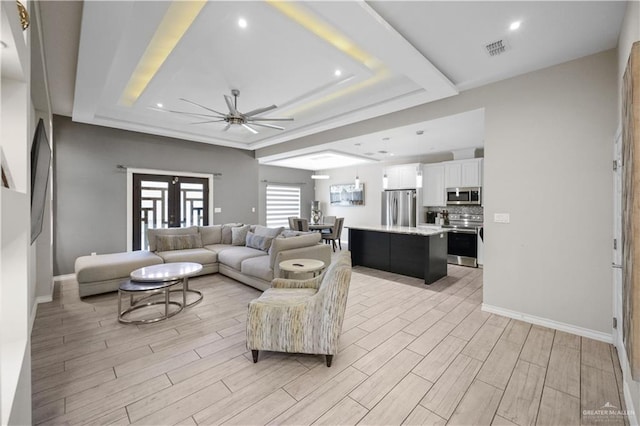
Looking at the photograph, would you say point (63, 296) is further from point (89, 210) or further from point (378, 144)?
point (378, 144)

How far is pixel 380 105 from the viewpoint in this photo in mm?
4043

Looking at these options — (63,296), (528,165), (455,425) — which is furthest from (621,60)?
(63,296)

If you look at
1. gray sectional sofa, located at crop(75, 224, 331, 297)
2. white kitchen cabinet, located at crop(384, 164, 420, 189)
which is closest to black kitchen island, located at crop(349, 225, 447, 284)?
gray sectional sofa, located at crop(75, 224, 331, 297)

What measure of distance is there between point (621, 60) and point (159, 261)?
604 centimetres

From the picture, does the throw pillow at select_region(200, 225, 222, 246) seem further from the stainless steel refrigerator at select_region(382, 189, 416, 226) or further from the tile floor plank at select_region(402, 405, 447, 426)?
the tile floor plank at select_region(402, 405, 447, 426)

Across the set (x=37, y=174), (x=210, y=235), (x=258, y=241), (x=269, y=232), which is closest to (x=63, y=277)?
(x=210, y=235)

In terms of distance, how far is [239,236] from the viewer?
5.59 metres

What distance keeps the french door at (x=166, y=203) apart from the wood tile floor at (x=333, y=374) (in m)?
2.77

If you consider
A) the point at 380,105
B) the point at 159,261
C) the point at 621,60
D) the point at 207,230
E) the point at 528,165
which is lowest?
the point at 159,261

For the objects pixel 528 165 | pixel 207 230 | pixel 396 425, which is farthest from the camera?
pixel 207 230

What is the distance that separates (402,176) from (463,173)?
1.55m

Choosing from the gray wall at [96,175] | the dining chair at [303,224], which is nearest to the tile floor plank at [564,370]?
the dining chair at [303,224]

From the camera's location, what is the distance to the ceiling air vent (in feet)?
8.51

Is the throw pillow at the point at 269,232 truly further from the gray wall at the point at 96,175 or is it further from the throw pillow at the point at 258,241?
the gray wall at the point at 96,175
